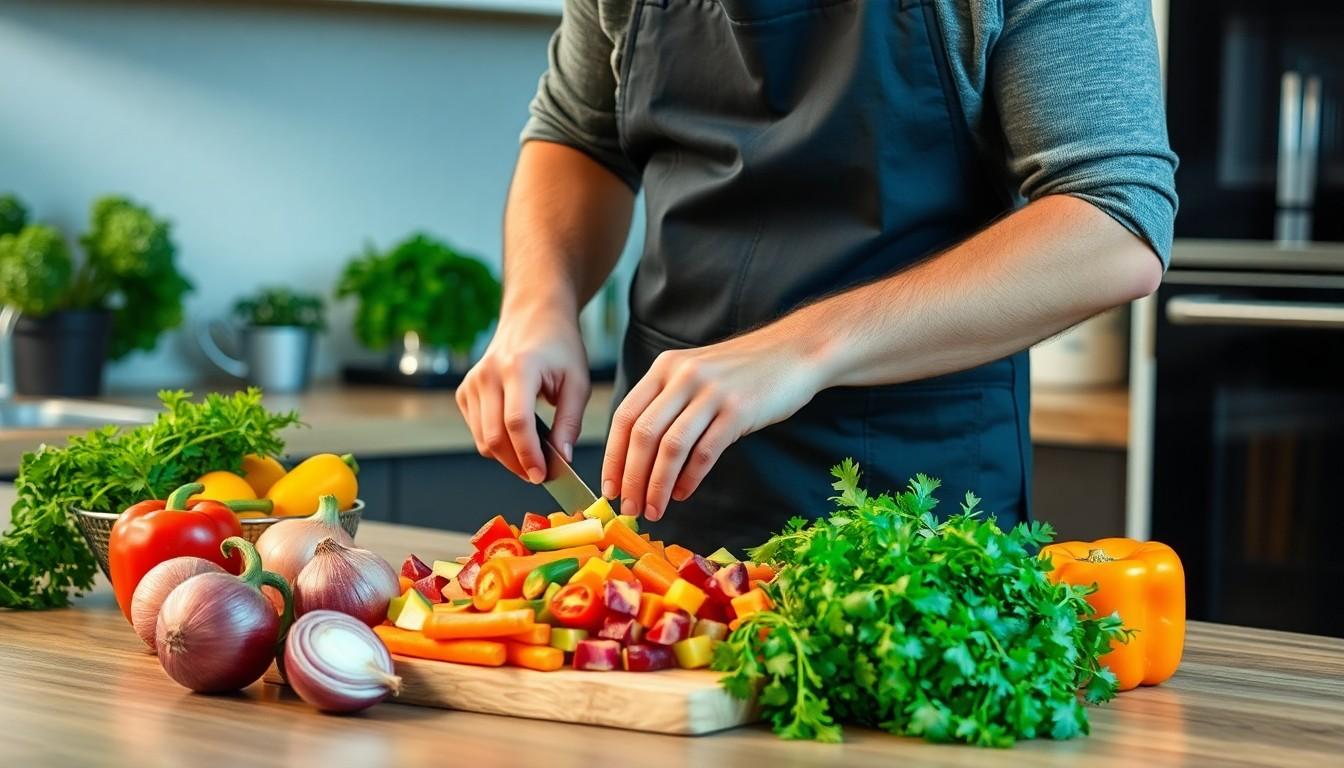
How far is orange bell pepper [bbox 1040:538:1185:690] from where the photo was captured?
120cm

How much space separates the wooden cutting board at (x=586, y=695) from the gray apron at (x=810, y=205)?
597mm

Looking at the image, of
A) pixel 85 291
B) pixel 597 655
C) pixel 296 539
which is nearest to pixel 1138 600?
pixel 597 655

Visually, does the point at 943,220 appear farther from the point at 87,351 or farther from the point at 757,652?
the point at 87,351

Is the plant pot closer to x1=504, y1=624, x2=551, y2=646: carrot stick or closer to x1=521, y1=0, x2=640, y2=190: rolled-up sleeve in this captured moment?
x1=521, y1=0, x2=640, y2=190: rolled-up sleeve

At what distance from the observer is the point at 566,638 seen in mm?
1110

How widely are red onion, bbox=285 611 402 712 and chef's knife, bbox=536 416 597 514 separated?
0.41 metres

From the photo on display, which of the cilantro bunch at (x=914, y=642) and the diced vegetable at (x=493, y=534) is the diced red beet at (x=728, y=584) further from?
the diced vegetable at (x=493, y=534)

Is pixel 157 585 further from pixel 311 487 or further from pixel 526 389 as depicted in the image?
pixel 526 389

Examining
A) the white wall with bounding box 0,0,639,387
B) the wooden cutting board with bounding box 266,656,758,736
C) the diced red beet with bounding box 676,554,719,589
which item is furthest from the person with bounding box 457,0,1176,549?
the white wall with bounding box 0,0,639,387

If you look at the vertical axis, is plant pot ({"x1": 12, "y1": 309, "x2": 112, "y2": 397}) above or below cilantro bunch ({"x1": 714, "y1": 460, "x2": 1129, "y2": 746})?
above

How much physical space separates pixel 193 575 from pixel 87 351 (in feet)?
6.28

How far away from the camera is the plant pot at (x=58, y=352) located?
9.70 feet

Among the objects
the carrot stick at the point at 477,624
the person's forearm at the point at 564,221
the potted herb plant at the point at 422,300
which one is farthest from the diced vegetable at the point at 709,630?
the potted herb plant at the point at 422,300

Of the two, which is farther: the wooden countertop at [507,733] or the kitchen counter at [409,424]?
the kitchen counter at [409,424]
